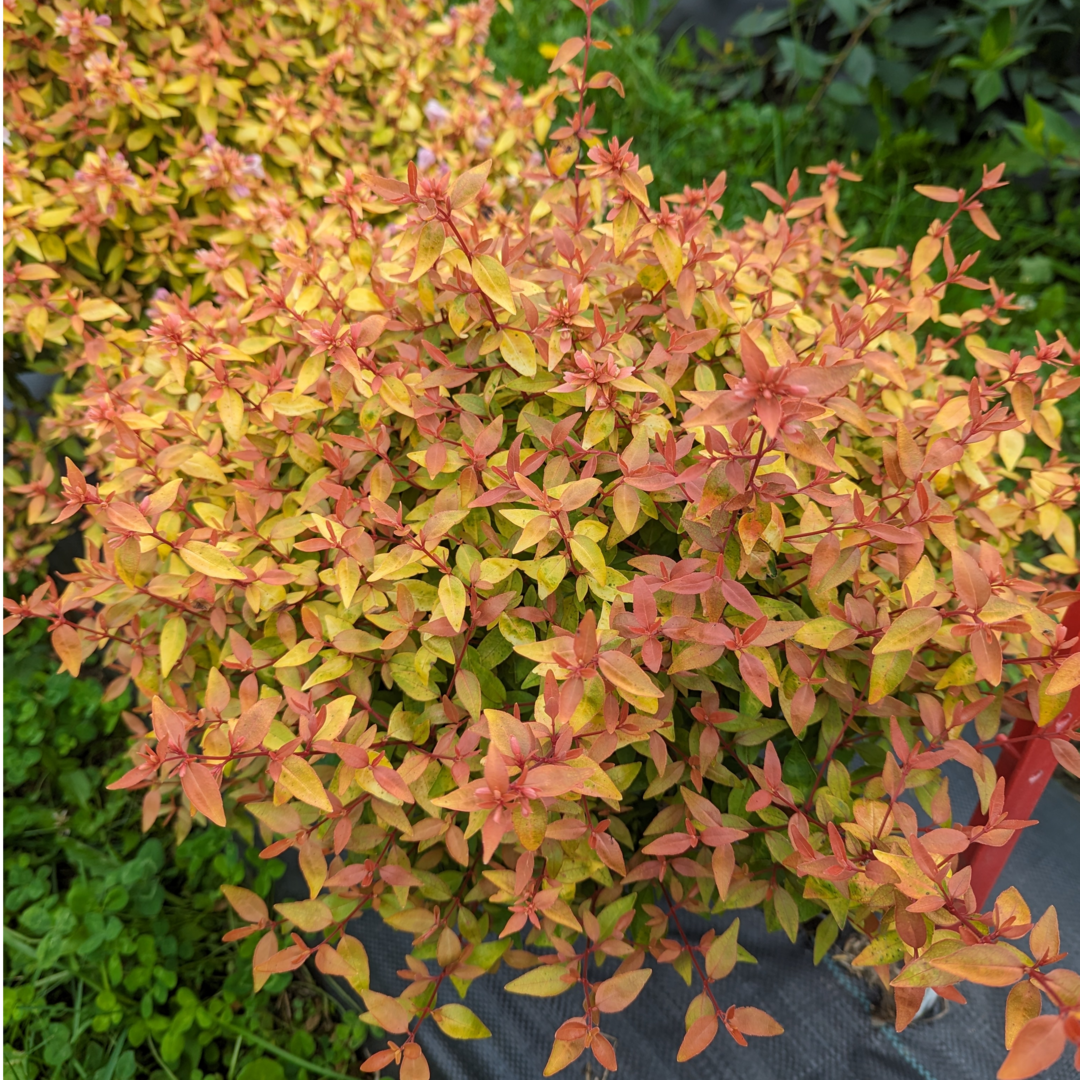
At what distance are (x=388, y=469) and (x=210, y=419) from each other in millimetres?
414

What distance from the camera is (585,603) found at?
1.08 meters

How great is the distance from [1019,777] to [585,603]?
0.67 metres

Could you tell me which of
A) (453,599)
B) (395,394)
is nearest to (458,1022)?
(453,599)

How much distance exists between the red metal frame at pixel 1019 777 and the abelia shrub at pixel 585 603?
65mm

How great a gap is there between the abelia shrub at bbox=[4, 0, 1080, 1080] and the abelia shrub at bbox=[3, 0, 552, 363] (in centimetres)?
56

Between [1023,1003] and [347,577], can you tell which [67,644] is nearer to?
[347,577]

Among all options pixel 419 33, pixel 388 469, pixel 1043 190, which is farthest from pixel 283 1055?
pixel 1043 190

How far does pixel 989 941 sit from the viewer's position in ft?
2.47

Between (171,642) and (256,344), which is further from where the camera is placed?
(256,344)

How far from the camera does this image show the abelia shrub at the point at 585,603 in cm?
83

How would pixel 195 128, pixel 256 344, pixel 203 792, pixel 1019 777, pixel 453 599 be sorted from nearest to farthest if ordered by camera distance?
pixel 203 792 < pixel 453 599 < pixel 1019 777 < pixel 256 344 < pixel 195 128

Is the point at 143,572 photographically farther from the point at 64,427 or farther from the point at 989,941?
the point at 989,941

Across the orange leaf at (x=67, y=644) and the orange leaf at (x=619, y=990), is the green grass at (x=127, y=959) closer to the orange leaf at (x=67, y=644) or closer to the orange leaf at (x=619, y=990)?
the orange leaf at (x=67, y=644)

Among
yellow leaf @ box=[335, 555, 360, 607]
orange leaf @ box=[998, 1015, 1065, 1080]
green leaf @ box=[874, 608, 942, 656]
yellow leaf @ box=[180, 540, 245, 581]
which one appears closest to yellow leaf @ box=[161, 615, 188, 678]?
yellow leaf @ box=[180, 540, 245, 581]
